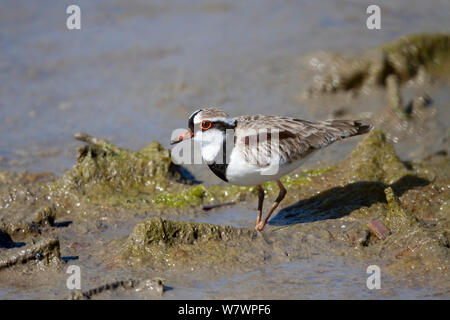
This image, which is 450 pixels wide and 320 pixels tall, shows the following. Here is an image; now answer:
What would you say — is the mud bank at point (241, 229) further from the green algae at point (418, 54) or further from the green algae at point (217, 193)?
the green algae at point (418, 54)

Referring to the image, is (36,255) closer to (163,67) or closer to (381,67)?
(163,67)

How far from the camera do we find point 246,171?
21.3ft

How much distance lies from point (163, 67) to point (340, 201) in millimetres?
6715

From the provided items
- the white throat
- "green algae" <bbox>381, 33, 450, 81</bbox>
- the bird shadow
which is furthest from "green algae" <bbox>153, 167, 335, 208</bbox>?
"green algae" <bbox>381, 33, 450, 81</bbox>

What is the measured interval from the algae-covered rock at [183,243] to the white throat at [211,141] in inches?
39.4

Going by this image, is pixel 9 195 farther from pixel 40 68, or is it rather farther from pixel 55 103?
pixel 40 68

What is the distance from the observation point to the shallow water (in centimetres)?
1002

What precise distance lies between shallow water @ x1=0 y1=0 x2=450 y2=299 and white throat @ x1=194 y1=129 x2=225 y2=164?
2.71 ft

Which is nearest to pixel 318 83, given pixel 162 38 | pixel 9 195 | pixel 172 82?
pixel 172 82

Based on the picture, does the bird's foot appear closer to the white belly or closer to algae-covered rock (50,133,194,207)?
the white belly

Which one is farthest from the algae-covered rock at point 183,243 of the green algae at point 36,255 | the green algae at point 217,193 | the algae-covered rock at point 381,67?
the algae-covered rock at point 381,67

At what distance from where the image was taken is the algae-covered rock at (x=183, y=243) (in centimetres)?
579

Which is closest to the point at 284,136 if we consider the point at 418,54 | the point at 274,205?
the point at 274,205

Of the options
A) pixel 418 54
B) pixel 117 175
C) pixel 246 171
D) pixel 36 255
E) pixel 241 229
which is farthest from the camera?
pixel 418 54
